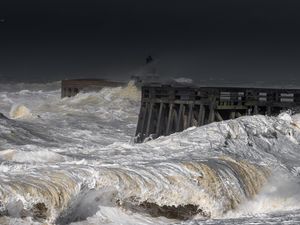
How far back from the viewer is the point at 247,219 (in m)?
14.2

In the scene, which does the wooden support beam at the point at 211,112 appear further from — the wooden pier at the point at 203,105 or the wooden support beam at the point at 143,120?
the wooden support beam at the point at 143,120

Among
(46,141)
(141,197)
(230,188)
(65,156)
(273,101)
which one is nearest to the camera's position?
(141,197)

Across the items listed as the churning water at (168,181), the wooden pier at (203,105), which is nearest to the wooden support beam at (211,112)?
the wooden pier at (203,105)

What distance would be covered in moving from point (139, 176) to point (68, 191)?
1.79 metres

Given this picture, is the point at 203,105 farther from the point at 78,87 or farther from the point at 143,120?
the point at 78,87

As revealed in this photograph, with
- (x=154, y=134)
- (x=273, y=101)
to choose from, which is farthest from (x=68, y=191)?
(x=154, y=134)

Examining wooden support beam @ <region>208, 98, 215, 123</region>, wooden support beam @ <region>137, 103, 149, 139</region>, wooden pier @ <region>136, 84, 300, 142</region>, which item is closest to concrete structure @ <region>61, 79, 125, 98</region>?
wooden support beam @ <region>137, 103, 149, 139</region>

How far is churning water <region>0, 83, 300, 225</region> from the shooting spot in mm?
13125

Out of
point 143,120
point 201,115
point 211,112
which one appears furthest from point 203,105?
point 143,120

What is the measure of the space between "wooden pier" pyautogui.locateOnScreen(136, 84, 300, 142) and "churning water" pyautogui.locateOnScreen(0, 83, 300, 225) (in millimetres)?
4499

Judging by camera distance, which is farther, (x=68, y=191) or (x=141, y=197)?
(x=141, y=197)

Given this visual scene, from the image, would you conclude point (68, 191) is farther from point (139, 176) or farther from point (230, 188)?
point (230, 188)

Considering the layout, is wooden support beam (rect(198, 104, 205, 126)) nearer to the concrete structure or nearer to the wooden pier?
the wooden pier

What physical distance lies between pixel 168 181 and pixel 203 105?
12.3 m
